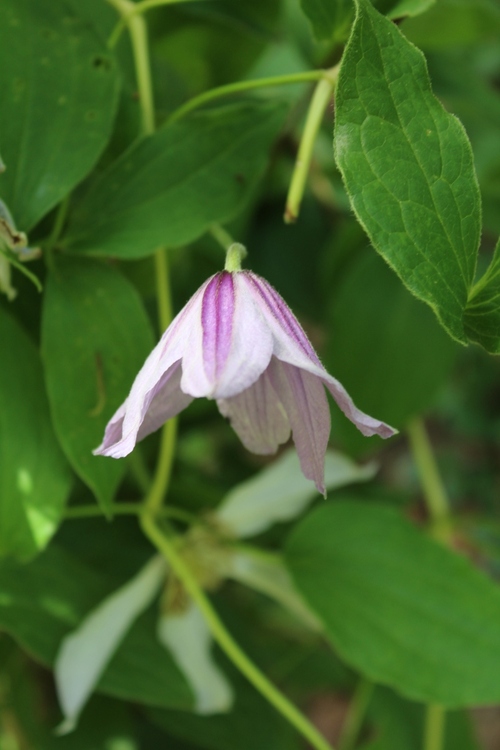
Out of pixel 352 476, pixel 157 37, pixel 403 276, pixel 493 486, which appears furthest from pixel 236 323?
pixel 493 486

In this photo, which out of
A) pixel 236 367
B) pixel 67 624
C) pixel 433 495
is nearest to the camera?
pixel 236 367

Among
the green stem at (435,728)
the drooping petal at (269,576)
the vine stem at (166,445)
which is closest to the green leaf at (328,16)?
the vine stem at (166,445)

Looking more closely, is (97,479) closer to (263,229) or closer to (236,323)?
(236,323)

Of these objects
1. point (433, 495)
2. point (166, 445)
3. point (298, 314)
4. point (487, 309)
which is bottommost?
point (433, 495)

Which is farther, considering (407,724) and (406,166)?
(407,724)

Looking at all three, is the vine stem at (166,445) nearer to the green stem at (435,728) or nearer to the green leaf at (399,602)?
the green leaf at (399,602)

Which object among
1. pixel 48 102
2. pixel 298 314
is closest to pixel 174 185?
pixel 48 102

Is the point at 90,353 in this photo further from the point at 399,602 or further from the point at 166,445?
the point at 399,602
